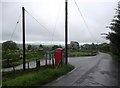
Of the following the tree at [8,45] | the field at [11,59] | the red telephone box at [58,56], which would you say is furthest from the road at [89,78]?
the tree at [8,45]

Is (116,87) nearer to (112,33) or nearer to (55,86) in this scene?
(55,86)

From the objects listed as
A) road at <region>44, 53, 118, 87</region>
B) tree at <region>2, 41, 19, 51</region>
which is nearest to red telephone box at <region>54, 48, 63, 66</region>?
road at <region>44, 53, 118, 87</region>

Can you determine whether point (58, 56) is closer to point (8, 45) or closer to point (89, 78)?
point (89, 78)

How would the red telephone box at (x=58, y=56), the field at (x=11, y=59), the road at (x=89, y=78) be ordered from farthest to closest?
the field at (x=11, y=59) < the red telephone box at (x=58, y=56) < the road at (x=89, y=78)

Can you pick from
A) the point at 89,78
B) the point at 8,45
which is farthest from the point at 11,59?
the point at 89,78

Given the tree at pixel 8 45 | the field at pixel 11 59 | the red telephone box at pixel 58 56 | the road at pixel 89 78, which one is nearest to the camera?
the road at pixel 89 78

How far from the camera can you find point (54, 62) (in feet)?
89.3

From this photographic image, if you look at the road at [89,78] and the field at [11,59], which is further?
the field at [11,59]

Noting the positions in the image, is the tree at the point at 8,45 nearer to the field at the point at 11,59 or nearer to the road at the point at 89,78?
the field at the point at 11,59

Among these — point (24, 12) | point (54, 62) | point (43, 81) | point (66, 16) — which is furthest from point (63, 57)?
point (43, 81)

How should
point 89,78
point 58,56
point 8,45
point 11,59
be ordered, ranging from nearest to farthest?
point 89,78, point 58,56, point 11,59, point 8,45

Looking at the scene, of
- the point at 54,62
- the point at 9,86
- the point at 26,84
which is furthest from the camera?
the point at 54,62

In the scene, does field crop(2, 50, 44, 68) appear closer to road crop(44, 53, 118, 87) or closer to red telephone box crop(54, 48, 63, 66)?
red telephone box crop(54, 48, 63, 66)

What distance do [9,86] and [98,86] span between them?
14.9ft
